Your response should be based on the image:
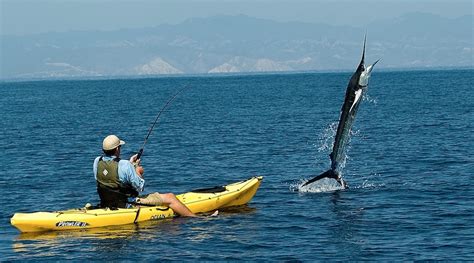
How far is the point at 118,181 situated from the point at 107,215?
1.09 m

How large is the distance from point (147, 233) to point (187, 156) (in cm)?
1608

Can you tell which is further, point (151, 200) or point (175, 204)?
point (175, 204)

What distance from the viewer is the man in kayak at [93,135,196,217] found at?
20.2 metres

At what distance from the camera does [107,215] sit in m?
21.0

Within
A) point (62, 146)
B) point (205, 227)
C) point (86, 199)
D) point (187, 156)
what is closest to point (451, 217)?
point (205, 227)

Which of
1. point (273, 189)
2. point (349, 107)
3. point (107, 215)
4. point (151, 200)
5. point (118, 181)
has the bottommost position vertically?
point (273, 189)

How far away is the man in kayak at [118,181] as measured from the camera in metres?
20.2

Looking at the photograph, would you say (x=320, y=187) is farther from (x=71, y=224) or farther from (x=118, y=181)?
(x=71, y=224)

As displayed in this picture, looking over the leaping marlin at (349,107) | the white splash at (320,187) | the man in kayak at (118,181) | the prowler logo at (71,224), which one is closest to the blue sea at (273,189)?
the white splash at (320,187)

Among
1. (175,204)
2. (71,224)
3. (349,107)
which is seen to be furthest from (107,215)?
(349,107)

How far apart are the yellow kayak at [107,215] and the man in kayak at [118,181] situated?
222mm

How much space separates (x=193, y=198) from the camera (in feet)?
74.6

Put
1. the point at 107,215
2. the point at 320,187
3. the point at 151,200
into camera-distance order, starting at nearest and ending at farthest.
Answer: the point at 107,215, the point at 151,200, the point at 320,187

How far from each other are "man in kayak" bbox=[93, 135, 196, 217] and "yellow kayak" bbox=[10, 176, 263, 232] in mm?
222
